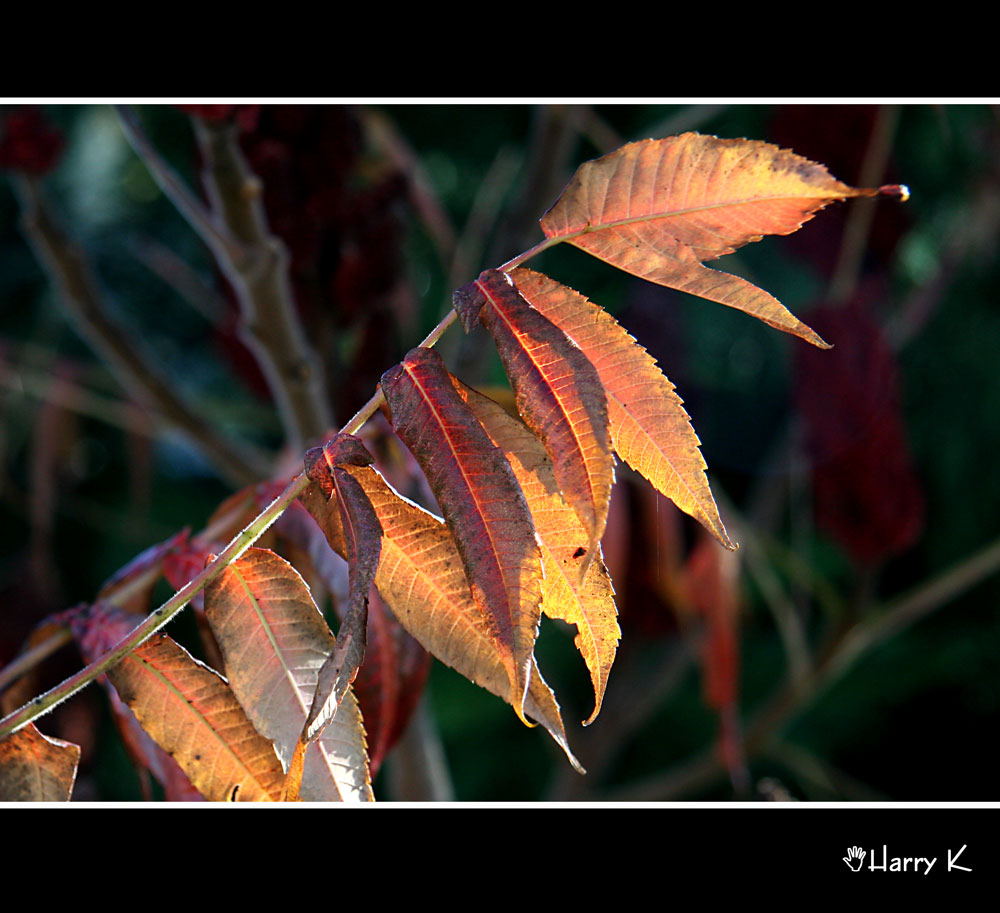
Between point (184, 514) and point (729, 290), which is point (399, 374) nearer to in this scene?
point (729, 290)

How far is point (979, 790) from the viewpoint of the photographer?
134 centimetres

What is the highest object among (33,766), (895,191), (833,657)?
(895,191)

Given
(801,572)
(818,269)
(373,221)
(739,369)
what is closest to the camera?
(373,221)

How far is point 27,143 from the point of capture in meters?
0.58

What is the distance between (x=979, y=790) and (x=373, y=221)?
121cm

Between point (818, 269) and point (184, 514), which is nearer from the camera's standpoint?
point (818, 269)

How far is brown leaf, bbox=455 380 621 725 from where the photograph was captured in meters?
0.24

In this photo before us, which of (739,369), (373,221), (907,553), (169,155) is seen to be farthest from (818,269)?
(169,155)

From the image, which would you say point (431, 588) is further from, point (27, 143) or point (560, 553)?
point (27, 143)

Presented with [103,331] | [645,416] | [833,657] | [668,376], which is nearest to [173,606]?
[645,416]

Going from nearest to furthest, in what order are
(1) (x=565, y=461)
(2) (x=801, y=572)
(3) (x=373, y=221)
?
(1) (x=565, y=461)
(3) (x=373, y=221)
(2) (x=801, y=572)

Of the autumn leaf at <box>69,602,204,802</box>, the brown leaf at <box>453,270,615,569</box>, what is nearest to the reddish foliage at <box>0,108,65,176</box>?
the autumn leaf at <box>69,602,204,802</box>

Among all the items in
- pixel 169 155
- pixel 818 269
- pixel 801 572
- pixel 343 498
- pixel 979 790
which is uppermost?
pixel 169 155

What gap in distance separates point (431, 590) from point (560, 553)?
39mm
